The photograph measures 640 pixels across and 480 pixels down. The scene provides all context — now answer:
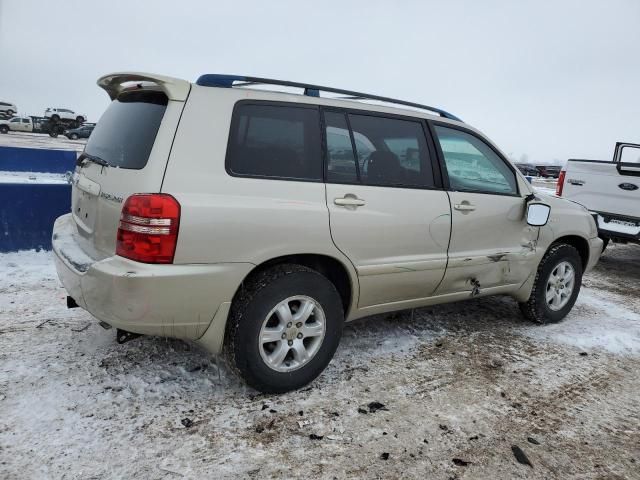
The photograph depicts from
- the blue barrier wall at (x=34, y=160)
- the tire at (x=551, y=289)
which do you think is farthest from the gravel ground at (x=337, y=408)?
the blue barrier wall at (x=34, y=160)

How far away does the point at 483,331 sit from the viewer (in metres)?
4.20

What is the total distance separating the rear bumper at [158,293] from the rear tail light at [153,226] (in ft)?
0.20

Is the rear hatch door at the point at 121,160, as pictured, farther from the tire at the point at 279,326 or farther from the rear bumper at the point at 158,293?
the tire at the point at 279,326

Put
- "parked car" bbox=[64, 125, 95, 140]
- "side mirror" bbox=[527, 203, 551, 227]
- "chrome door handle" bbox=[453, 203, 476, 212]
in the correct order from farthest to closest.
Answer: "parked car" bbox=[64, 125, 95, 140] < "side mirror" bbox=[527, 203, 551, 227] < "chrome door handle" bbox=[453, 203, 476, 212]

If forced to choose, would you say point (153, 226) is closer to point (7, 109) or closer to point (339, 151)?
point (339, 151)

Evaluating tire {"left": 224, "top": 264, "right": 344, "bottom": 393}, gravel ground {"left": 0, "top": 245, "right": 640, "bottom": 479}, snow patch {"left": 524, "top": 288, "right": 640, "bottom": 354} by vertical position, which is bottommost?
gravel ground {"left": 0, "top": 245, "right": 640, "bottom": 479}

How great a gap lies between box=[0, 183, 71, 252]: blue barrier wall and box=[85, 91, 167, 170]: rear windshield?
250 cm

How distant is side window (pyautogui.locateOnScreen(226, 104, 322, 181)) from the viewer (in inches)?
104

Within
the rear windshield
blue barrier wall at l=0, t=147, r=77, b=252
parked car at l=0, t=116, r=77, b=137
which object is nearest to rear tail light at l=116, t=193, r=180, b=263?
the rear windshield

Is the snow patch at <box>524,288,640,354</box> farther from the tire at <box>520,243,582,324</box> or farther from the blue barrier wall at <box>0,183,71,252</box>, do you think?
the blue barrier wall at <box>0,183,71,252</box>

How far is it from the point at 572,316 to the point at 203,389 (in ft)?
12.1

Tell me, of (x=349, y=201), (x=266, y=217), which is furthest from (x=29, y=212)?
(x=349, y=201)

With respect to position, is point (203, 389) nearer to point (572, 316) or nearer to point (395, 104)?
point (395, 104)

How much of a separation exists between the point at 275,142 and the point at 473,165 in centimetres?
176
